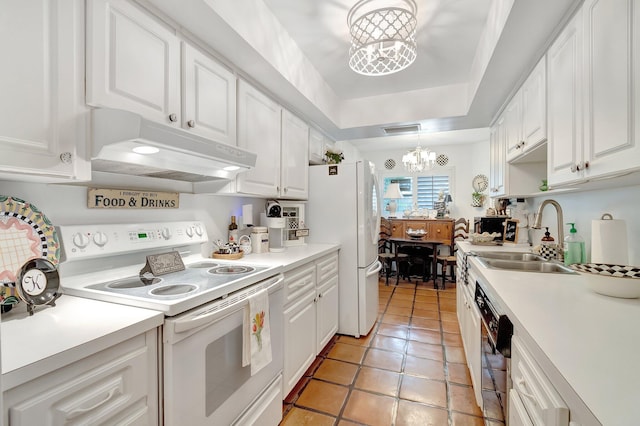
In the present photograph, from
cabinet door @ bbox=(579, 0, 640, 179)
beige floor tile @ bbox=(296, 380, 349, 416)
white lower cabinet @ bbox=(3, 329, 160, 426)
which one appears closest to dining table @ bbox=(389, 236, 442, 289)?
beige floor tile @ bbox=(296, 380, 349, 416)

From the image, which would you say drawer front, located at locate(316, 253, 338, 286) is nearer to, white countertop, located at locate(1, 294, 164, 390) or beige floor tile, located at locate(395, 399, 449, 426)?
beige floor tile, located at locate(395, 399, 449, 426)

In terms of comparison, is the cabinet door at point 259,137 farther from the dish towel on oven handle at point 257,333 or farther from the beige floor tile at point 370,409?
the beige floor tile at point 370,409

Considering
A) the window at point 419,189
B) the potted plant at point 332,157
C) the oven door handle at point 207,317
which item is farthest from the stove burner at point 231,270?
the window at point 419,189

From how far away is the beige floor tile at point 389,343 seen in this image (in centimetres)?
260

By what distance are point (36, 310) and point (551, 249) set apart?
9.00ft

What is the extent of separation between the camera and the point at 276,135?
2.39 meters

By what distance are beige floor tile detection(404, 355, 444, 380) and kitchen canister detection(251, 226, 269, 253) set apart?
1.45 metres

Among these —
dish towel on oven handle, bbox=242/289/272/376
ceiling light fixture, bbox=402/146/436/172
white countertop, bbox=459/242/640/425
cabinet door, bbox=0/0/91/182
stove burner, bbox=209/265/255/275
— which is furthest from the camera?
ceiling light fixture, bbox=402/146/436/172

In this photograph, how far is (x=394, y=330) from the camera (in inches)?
118

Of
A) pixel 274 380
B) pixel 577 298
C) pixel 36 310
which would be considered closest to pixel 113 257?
pixel 36 310

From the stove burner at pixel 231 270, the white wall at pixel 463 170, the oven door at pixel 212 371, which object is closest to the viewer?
the oven door at pixel 212 371

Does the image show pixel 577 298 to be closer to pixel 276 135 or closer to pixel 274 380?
pixel 274 380

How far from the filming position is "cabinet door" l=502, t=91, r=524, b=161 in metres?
2.12

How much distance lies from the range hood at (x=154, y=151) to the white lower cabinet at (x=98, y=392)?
0.70 metres
